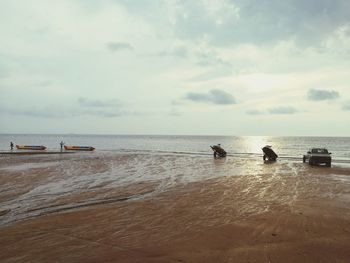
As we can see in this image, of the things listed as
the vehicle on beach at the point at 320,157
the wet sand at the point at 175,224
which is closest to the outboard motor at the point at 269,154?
the vehicle on beach at the point at 320,157

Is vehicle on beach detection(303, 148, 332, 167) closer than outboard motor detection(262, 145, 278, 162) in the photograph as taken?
Yes

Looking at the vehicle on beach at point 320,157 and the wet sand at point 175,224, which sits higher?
the vehicle on beach at point 320,157

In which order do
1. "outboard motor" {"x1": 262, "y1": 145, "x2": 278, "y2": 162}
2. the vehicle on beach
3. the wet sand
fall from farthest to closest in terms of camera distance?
"outboard motor" {"x1": 262, "y1": 145, "x2": 278, "y2": 162}, the vehicle on beach, the wet sand

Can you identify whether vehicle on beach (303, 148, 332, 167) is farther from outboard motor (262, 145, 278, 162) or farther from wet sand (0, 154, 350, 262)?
wet sand (0, 154, 350, 262)

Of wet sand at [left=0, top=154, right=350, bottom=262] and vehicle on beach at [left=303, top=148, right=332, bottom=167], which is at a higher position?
vehicle on beach at [left=303, top=148, right=332, bottom=167]

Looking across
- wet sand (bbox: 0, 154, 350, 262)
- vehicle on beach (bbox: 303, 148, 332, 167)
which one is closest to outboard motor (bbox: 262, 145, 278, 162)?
vehicle on beach (bbox: 303, 148, 332, 167)

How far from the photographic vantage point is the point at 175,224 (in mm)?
10164

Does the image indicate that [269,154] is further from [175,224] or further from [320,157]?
[175,224]

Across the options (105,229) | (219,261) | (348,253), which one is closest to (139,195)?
(105,229)

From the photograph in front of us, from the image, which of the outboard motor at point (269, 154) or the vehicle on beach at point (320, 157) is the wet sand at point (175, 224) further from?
the outboard motor at point (269, 154)

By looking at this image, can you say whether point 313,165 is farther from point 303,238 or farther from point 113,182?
point 303,238

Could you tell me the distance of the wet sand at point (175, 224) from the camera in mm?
7504

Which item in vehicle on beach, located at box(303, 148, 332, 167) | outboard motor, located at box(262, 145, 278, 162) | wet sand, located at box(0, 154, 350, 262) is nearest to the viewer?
wet sand, located at box(0, 154, 350, 262)

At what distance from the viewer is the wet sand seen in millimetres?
7504
